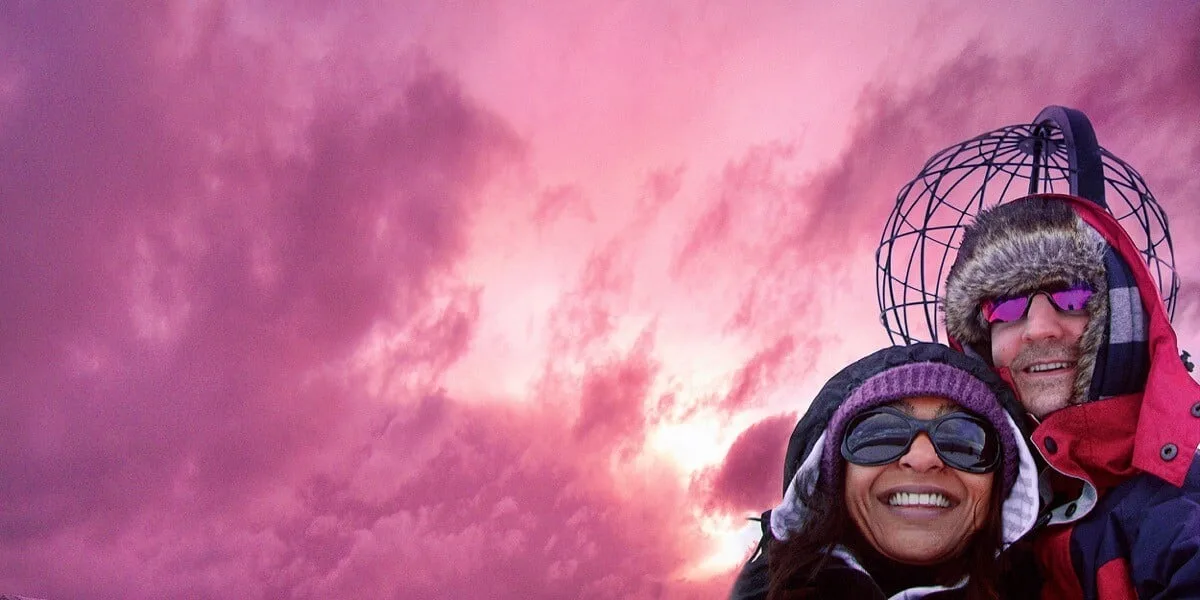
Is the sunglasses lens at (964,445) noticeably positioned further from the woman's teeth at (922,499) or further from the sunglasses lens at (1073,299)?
the sunglasses lens at (1073,299)

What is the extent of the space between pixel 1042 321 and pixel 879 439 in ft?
4.37

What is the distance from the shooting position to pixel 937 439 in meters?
4.71

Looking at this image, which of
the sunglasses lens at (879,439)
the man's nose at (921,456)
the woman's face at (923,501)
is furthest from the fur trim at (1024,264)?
the sunglasses lens at (879,439)

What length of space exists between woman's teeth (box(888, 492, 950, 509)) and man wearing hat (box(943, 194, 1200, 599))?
2.02 feet

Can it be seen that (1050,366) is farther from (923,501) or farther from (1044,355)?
(923,501)

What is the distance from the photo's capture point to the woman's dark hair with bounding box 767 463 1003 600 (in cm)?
472

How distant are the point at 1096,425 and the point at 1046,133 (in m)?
2.91

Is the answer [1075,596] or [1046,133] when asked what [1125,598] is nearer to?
[1075,596]


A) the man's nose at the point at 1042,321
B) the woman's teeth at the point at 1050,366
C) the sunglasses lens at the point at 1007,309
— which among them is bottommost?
the woman's teeth at the point at 1050,366

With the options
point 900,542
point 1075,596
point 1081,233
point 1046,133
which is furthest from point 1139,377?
point 1046,133

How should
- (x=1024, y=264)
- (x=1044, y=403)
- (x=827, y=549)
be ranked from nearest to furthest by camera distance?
(x=827, y=549) < (x=1044, y=403) < (x=1024, y=264)

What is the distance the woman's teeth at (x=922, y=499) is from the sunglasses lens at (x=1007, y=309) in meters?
1.31

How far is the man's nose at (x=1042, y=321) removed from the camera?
5109mm

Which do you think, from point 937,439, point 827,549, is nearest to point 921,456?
point 937,439
